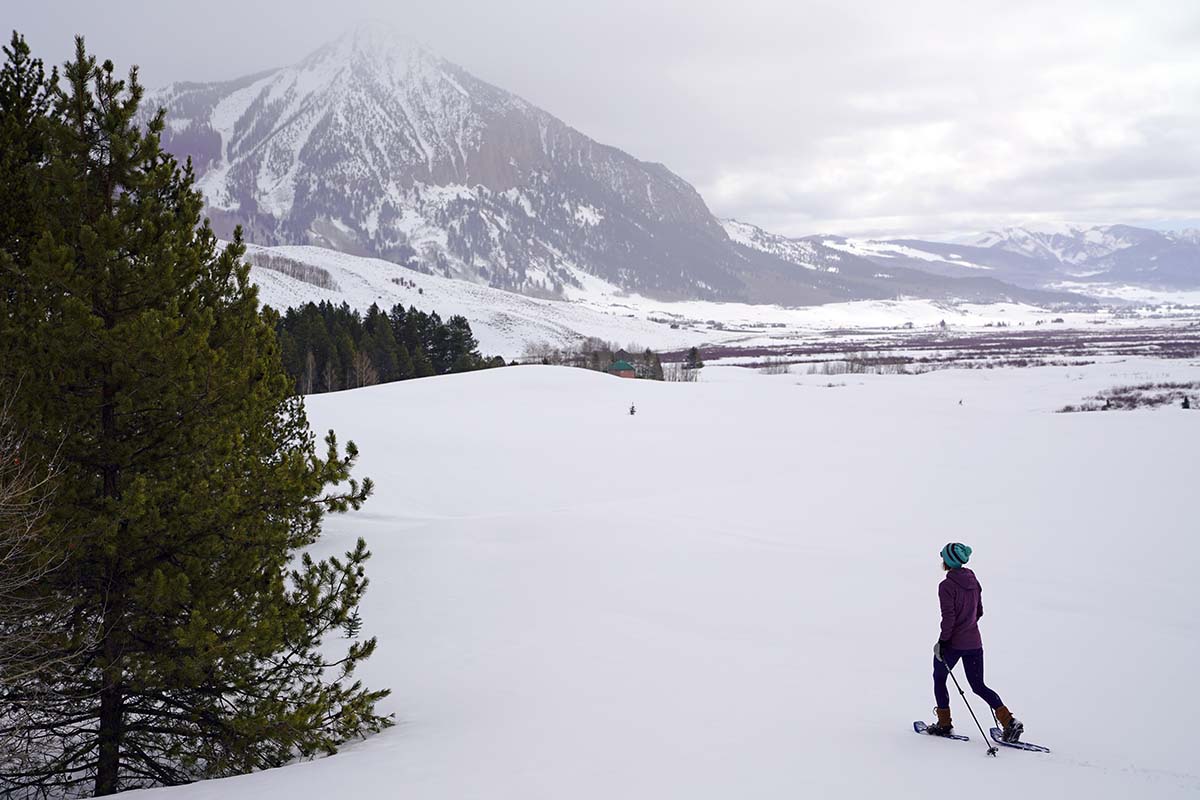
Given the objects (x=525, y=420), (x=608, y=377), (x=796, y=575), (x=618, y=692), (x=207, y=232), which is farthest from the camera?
(x=608, y=377)

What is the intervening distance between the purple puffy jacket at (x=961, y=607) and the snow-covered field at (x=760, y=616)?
115cm

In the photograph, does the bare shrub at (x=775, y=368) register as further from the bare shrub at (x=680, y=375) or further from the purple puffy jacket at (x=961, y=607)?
the purple puffy jacket at (x=961, y=607)

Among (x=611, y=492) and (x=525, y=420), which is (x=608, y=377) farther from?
(x=611, y=492)

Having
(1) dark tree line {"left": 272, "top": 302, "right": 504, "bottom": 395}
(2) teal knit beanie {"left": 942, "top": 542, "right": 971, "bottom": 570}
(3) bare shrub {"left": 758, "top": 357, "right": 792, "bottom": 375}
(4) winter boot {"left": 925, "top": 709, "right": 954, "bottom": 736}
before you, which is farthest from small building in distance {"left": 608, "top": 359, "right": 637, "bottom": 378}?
(2) teal knit beanie {"left": 942, "top": 542, "right": 971, "bottom": 570}

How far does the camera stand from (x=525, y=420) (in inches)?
1802

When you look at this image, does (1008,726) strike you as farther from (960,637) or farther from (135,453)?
(135,453)

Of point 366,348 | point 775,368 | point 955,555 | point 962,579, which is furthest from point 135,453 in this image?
point 775,368

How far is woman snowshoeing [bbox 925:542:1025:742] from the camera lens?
785 cm

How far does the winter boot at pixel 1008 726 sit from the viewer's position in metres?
7.73

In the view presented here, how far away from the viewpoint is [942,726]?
8.05 metres

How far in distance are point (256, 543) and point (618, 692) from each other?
5.08 metres

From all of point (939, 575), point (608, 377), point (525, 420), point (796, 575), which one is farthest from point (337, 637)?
point (608, 377)

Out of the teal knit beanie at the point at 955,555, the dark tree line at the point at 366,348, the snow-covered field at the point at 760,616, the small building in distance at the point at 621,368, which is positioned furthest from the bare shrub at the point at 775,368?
the teal knit beanie at the point at 955,555

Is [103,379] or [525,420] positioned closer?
[103,379]
